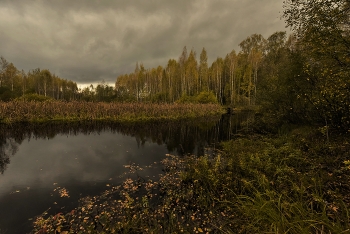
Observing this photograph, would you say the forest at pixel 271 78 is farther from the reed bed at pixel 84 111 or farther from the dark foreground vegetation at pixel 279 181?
the reed bed at pixel 84 111

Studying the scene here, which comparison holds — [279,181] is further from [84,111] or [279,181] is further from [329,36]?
[84,111]

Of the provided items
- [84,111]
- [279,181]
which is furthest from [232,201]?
[84,111]

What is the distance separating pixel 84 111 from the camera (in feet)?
69.1

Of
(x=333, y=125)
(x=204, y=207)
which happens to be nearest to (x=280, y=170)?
(x=204, y=207)

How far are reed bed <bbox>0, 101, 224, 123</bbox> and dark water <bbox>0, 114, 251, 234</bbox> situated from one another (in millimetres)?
3150

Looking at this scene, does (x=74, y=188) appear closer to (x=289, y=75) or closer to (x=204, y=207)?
(x=204, y=207)

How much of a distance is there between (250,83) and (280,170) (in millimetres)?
39479

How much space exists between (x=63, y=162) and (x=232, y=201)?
325 inches

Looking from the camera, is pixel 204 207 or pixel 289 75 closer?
pixel 204 207

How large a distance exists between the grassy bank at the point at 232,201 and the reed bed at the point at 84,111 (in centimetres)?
1611

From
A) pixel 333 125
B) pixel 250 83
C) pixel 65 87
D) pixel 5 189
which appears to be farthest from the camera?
pixel 65 87

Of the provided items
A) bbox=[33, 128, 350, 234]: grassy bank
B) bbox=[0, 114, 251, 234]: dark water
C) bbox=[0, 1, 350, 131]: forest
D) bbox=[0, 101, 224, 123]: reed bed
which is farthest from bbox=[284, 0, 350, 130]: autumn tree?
bbox=[0, 101, 224, 123]: reed bed

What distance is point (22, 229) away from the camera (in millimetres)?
4168

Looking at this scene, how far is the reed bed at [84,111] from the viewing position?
17.9 meters
